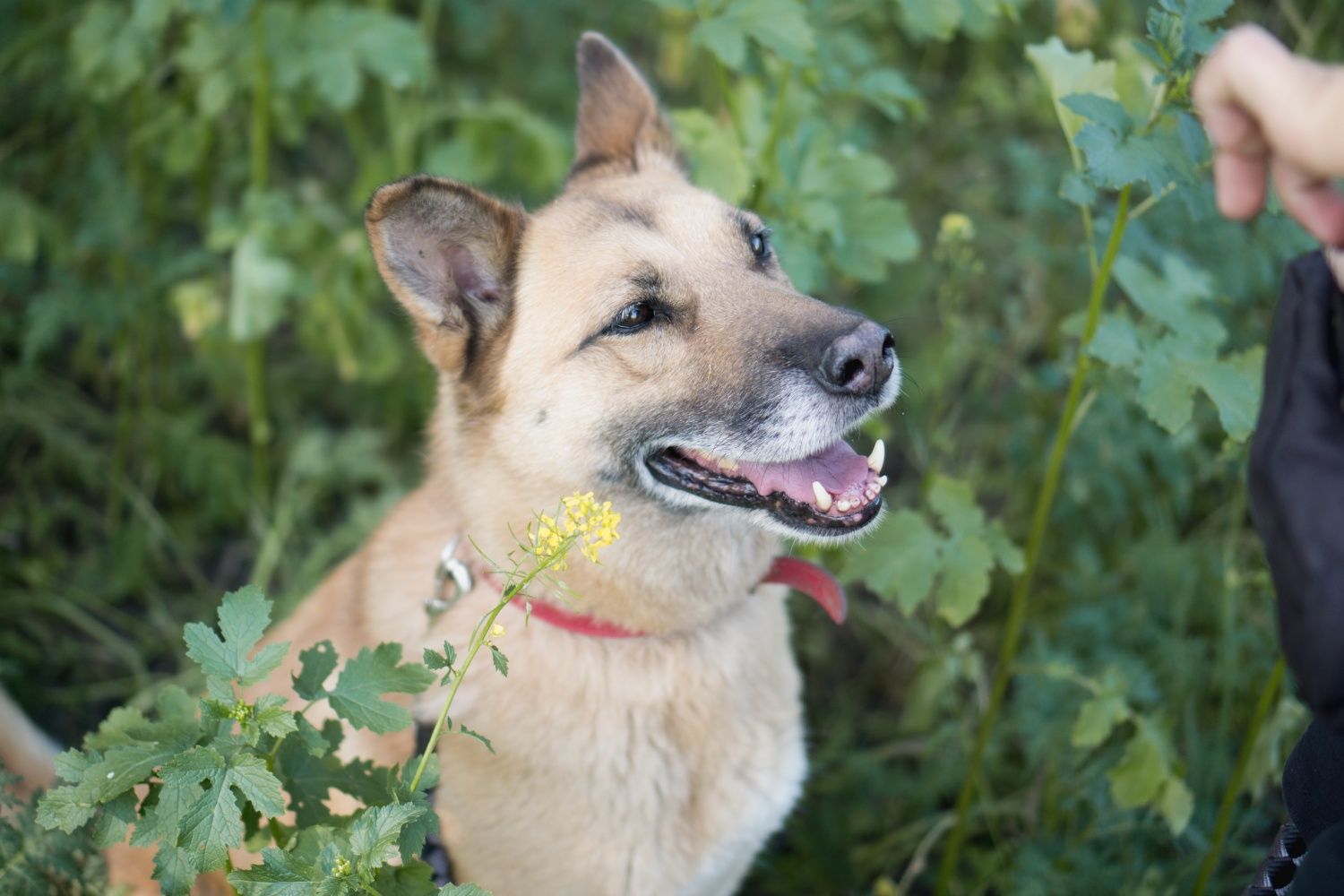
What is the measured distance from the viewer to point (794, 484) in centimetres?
221

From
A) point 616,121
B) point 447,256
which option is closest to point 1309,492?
point 447,256

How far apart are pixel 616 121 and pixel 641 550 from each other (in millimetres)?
1167

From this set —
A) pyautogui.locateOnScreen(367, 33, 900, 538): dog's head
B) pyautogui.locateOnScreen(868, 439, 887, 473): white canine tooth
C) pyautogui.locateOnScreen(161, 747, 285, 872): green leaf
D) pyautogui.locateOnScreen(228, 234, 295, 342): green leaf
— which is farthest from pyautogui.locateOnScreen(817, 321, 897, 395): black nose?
pyautogui.locateOnScreen(228, 234, 295, 342): green leaf

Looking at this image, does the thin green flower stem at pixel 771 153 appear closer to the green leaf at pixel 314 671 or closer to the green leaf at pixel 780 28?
the green leaf at pixel 780 28

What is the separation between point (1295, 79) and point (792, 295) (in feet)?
4.21

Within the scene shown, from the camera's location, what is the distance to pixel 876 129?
496 cm

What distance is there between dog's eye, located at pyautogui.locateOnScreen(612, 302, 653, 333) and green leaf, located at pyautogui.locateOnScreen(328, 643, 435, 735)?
32.5 inches

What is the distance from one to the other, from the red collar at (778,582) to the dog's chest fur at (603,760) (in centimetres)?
3

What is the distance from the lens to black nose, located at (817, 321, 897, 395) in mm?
2086

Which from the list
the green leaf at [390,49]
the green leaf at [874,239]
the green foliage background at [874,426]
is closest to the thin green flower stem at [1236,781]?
the green foliage background at [874,426]

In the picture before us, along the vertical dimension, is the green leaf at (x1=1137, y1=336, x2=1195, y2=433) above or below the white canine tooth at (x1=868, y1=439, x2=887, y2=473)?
above

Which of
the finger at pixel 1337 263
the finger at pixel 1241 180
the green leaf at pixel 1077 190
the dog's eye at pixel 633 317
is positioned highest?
the finger at pixel 1241 180

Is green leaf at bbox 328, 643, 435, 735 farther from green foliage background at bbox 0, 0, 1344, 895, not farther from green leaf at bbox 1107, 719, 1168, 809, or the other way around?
green leaf at bbox 1107, 719, 1168, 809

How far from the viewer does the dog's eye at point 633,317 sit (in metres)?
2.23
